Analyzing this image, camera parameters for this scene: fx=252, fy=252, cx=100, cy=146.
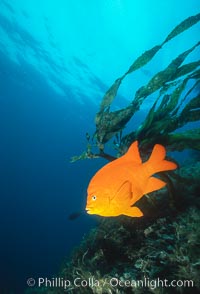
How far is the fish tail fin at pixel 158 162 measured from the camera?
1520 mm

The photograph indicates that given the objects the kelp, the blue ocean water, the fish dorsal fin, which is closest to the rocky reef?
the kelp

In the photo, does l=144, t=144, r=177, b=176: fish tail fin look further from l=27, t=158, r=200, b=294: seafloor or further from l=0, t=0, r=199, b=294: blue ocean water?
l=0, t=0, r=199, b=294: blue ocean water

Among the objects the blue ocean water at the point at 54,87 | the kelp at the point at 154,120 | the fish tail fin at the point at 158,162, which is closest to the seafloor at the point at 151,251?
the kelp at the point at 154,120

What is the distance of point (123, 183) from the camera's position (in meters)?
1.49

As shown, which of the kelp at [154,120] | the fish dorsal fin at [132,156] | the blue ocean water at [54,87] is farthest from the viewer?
the blue ocean water at [54,87]

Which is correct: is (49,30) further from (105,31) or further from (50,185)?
(50,185)

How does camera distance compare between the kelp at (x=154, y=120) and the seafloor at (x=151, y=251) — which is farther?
the kelp at (x=154, y=120)

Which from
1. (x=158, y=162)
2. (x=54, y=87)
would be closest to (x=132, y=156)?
(x=158, y=162)

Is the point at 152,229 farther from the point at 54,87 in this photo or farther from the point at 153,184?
the point at 54,87

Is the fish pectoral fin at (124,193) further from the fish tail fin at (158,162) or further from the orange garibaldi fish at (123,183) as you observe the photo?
the fish tail fin at (158,162)

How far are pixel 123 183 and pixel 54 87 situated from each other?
34.3 metres

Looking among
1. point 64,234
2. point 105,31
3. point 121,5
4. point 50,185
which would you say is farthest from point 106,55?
point 50,185

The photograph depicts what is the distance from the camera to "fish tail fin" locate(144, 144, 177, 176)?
4.99ft

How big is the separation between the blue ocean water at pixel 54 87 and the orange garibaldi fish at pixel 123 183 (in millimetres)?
3537
